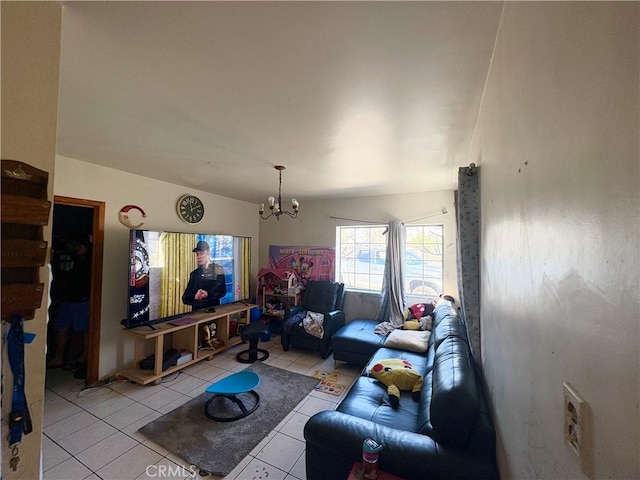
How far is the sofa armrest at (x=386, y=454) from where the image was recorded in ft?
3.84

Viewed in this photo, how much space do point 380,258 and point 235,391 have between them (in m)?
2.77

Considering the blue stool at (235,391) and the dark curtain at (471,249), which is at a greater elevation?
the dark curtain at (471,249)

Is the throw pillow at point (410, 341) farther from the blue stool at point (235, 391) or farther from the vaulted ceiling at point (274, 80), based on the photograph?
the vaulted ceiling at point (274, 80)

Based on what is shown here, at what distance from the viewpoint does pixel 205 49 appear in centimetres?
109

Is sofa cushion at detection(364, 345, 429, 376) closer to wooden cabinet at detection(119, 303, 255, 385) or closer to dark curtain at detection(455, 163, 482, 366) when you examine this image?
dark curtain at detection(455, 163, 482, 366)

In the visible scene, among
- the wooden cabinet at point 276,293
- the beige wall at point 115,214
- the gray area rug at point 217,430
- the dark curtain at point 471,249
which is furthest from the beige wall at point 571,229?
the wooden cabinet at point 276,293

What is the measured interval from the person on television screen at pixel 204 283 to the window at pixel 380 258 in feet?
6.30

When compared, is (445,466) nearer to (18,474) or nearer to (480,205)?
(480,205)

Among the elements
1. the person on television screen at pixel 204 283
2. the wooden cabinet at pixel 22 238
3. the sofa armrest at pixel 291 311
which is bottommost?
the sofa armrest at pixel 291 311

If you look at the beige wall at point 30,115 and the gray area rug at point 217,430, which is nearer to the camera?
the beige wall at point 30,115

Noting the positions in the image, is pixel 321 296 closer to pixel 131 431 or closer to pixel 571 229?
pixel 131 431

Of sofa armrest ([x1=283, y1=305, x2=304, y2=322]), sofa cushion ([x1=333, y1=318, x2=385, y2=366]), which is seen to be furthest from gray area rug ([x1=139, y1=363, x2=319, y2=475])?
sofa armrest ([x1=283, y1=305, x2=304, y2=322])

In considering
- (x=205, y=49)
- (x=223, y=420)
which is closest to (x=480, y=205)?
(x=205, y=49)

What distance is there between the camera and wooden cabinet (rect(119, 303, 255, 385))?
272 cm
